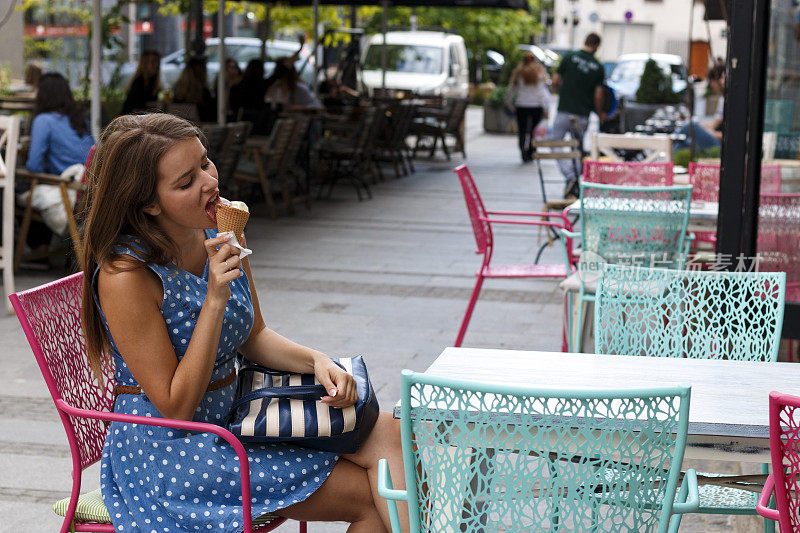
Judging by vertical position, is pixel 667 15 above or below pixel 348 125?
above

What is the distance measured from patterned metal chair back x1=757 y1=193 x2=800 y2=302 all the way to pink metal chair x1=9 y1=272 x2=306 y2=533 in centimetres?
278

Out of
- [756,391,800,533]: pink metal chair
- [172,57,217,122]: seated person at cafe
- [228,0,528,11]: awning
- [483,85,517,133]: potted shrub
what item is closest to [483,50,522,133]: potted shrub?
[483,85,517,133]: potted shrub

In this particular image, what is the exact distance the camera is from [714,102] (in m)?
15.1

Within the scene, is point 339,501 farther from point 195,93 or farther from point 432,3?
point 432,3

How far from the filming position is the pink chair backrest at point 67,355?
254cm

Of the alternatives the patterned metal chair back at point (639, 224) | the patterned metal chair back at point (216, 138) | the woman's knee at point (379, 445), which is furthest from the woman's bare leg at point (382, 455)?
the patterned metal chair back at point (216, 138)

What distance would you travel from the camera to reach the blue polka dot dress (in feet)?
7.84

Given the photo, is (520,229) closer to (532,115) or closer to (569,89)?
(569,89)

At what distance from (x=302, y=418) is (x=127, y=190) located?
2.07 ft

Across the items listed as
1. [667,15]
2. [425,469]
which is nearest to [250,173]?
[425,469]

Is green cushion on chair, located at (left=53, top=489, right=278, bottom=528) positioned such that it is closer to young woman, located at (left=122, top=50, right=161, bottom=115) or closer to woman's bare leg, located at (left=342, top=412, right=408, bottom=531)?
woman's bare leg, located at (left=342, top=412, right=408, bottom=531)

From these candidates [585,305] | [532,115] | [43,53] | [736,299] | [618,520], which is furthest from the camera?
[532,115]

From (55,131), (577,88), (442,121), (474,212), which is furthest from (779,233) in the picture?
(442,121)

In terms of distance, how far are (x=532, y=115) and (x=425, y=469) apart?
1558cm
